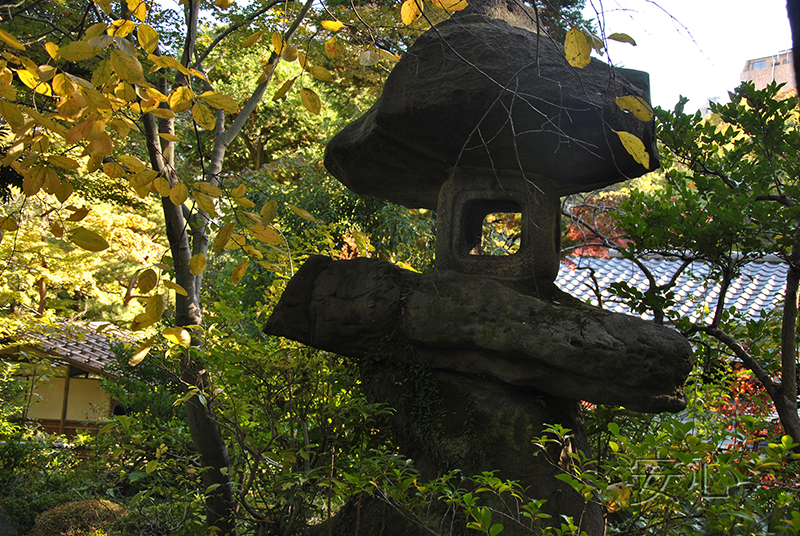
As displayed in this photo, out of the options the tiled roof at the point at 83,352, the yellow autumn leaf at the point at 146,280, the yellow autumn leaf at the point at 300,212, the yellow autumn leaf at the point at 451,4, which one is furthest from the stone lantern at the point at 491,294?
the tiled roof at the point at 83,352

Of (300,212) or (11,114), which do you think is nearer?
(11,114)

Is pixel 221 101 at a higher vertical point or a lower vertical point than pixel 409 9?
lower

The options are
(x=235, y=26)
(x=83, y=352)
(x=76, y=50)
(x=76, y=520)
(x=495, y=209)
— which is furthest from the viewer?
(x=83, y=352)

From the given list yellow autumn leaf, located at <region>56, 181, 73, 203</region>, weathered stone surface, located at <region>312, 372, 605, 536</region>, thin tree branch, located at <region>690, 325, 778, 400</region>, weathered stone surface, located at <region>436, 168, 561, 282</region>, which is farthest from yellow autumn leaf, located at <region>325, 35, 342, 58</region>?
thin tree branch, located at <region>690, 325, 778, 400</region>

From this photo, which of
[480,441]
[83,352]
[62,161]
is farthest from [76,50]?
[83,352]

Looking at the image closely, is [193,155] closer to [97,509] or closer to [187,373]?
[97,509]

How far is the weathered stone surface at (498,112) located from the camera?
2666mm

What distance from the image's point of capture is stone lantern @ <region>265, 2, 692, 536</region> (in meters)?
2.54

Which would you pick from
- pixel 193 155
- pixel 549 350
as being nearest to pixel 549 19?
pixel 549 350

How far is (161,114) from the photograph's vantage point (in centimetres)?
157

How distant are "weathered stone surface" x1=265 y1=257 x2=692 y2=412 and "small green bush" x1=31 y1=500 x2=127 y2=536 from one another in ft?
11.7

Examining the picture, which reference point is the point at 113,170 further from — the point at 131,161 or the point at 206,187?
the point at 206,187

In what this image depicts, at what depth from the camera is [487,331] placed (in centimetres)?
269

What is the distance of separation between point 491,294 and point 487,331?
21 centimetres
